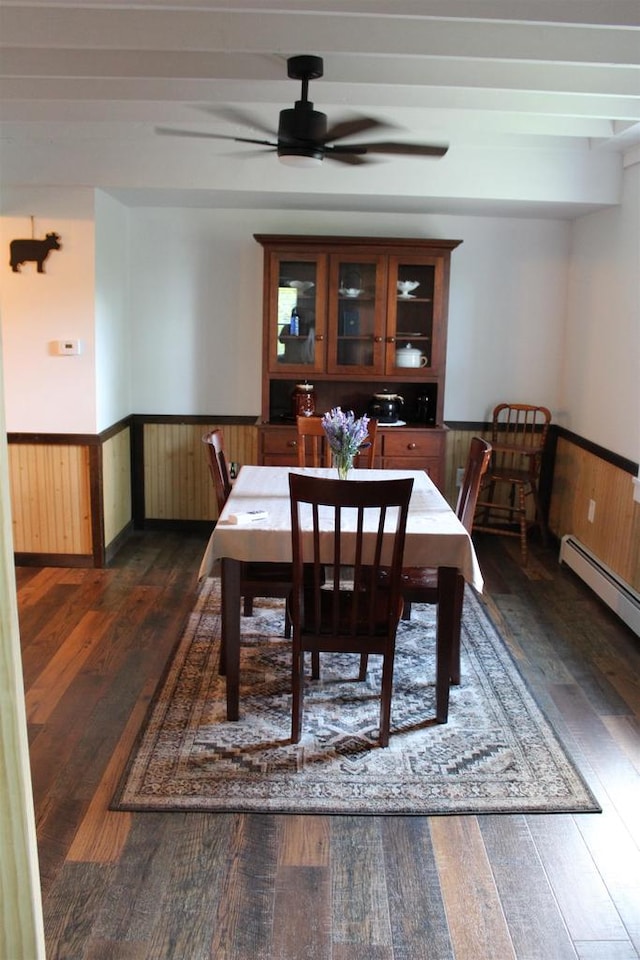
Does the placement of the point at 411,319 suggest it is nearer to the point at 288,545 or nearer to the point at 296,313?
the point at 296,313

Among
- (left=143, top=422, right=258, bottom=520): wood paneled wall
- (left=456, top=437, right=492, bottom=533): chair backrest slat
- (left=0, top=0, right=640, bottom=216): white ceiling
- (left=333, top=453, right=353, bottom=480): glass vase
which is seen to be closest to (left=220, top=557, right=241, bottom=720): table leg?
(left=333, top=453, right=353, bottom=480): glass vase

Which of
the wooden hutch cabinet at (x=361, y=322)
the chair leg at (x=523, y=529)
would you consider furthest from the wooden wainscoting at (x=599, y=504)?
the wooden hutch cabinet at (x=361, y=322)

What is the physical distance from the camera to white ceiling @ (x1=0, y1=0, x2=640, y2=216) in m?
2.71

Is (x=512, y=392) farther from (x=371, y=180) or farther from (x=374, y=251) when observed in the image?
(x=371, y=180)

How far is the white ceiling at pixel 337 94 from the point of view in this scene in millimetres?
2707

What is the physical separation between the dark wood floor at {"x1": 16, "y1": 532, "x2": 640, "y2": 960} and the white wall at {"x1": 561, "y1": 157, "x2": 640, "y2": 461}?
1.68 meters

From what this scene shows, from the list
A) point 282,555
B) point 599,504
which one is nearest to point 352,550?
point 282,555

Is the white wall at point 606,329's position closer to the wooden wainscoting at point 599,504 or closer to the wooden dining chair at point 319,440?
the wooden wainscoting at point 599,504

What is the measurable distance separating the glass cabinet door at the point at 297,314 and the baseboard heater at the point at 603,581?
1.88 meters

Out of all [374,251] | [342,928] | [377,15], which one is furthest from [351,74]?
[342,928]

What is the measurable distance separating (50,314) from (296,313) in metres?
1.45

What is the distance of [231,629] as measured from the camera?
2979 millimetres

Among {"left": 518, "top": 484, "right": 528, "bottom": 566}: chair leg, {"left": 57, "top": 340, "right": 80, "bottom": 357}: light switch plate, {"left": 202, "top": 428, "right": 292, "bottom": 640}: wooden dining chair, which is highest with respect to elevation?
{"left": 57, "top": 340, "right": 80, "bottom": 357}: light switch plate

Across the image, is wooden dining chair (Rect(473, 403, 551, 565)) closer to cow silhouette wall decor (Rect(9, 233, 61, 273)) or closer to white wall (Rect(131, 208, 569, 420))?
white wall (Rect(131, 208, 569, 420))
